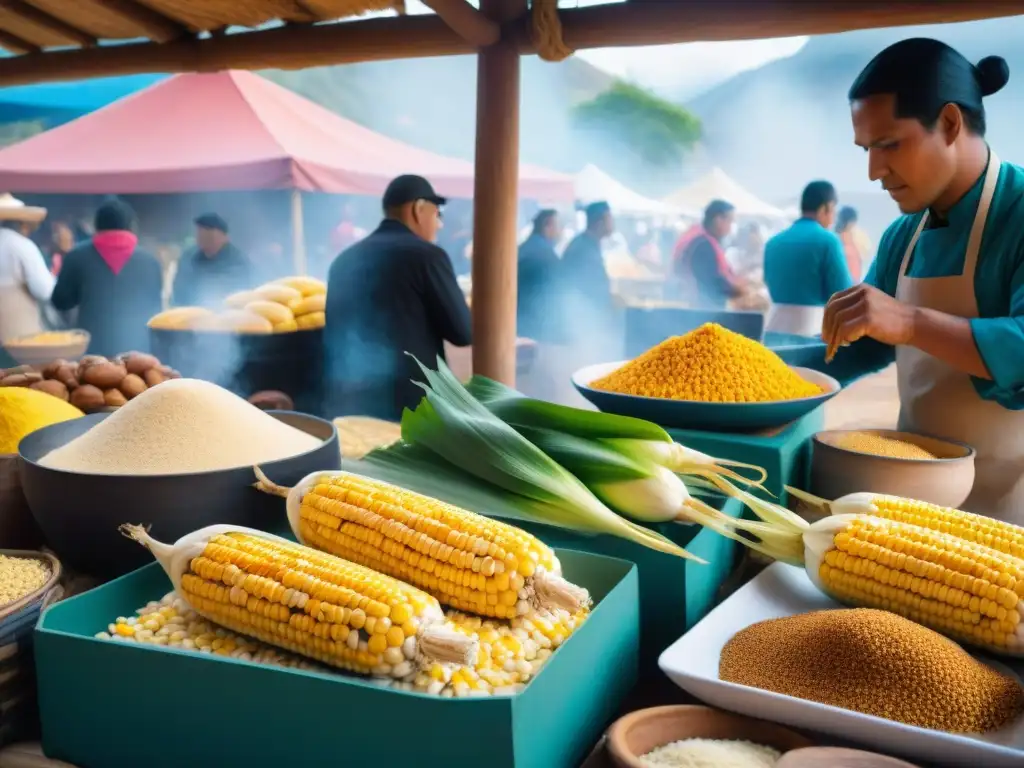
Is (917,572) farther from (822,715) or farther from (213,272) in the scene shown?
(213,272)

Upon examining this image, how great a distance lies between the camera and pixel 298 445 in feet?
4.11

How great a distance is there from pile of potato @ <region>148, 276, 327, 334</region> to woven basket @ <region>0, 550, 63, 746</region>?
9.69 ft

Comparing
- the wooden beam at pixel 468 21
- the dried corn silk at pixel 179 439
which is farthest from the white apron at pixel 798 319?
the dried corn silk at pixel 179 439

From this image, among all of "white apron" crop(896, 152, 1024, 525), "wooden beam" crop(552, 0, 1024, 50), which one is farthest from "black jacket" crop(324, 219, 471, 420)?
"white apron" crop(896, 152, 1024, 525)

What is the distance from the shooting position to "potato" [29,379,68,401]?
1815mm

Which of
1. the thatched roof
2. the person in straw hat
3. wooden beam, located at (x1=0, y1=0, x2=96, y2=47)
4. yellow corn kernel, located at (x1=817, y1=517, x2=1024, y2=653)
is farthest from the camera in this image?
the person in straw hat

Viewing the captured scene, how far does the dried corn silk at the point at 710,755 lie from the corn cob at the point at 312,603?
Result: 20 centimetres

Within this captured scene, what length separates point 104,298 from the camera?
16.9 feet

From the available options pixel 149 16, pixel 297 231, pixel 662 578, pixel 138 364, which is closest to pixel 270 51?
pixel 149 16

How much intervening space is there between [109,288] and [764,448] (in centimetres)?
488

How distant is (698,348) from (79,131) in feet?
23.7

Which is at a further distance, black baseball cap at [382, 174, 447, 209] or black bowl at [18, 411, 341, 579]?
black baseball cap at [382, 174, 447, 209]

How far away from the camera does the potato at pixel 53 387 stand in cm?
182

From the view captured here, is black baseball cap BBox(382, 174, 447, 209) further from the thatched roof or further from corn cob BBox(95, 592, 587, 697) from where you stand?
corn cob BBox(95, 592, 587, 697)
